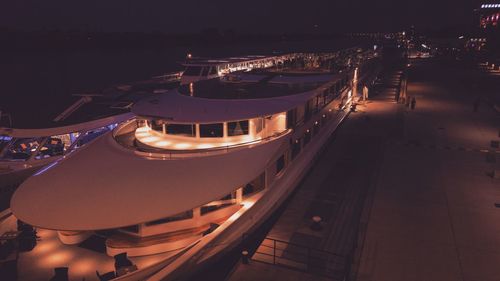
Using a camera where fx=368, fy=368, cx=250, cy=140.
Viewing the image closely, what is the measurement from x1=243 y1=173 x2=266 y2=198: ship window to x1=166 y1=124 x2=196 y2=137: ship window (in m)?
2.49

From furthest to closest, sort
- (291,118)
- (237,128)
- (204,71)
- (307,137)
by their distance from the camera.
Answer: (204,71) → (307,137) → (291,118) → (237,128)

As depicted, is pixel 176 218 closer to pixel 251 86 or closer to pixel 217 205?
pixel 217 205

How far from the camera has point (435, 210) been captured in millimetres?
12539

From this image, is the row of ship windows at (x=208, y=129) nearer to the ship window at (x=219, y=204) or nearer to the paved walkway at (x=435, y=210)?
the ship window at (x=219, y=204)

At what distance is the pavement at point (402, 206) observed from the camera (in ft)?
31.3

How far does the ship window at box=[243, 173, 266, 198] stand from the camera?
1115cm

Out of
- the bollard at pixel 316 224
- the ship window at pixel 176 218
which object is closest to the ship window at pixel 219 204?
the ship window at pixel 176 218

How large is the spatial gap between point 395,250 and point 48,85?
62372 millimetres

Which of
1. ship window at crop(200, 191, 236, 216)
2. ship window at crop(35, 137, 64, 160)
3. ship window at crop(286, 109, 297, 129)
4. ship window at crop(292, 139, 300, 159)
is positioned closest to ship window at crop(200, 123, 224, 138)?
ship window at crop(200, 191, 236, 216)

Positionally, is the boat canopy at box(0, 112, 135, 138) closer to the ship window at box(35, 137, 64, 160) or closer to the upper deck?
the ship window at box(35, 137, 64, 160)

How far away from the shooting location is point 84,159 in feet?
33.7

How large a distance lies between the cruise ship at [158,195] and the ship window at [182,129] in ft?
0.11

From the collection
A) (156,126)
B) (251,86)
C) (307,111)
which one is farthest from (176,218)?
(251,86)

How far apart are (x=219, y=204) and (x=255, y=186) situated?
1.75 meters
